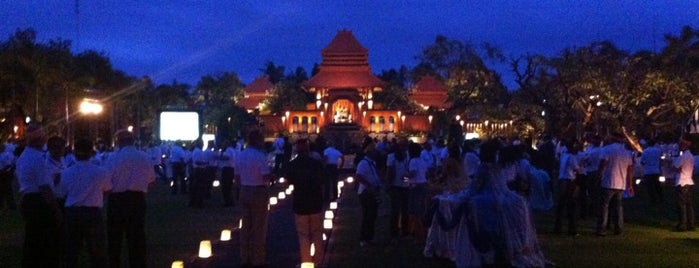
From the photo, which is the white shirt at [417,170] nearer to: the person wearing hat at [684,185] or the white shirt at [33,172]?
the person wearing hat at [684,185]

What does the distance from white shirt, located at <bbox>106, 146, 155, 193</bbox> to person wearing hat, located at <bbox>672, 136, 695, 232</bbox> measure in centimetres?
1008

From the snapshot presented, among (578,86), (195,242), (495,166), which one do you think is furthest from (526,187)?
(578,86)

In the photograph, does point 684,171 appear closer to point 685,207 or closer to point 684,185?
point 684,185

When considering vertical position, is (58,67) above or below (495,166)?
above

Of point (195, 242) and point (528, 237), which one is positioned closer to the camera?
point (528, 237)

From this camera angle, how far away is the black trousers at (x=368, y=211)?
16.4 meters

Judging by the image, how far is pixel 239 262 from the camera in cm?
1447

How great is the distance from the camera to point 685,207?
61.5ft

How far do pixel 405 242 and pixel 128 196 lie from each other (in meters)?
6.16

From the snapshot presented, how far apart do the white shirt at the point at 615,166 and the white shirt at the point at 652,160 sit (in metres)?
7.49

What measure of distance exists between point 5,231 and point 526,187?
392 inches

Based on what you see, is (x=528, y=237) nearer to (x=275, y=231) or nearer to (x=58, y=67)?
(x=275, y=231)

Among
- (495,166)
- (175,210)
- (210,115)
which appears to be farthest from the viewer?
(210,115)

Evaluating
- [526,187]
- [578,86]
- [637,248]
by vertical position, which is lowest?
[637,248]
